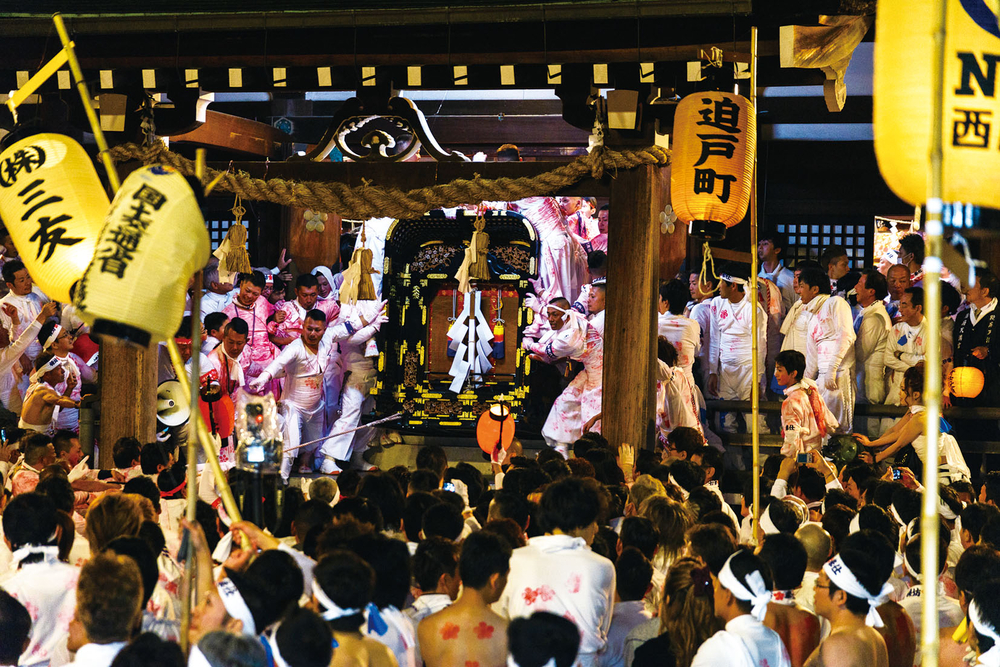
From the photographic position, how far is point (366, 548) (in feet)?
13.1

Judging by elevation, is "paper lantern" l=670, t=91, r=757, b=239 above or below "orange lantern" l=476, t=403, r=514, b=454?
above

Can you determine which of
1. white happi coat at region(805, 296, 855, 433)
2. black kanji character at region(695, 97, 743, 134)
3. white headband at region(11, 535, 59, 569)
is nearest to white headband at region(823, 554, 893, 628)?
white headband at region(11, 535, 59, 569)

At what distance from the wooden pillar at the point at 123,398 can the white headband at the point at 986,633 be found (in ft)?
24.4

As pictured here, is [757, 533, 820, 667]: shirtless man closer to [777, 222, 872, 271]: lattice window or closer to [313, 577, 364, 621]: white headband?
[313, 577, 364, 621]: white headband

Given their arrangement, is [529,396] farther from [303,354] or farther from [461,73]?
[461,73]

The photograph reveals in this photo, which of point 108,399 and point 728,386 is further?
point 728,386

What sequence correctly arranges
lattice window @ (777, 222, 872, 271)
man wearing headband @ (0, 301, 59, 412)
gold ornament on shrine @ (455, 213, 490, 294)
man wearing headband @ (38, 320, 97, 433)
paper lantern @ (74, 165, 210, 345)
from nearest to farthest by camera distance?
paper lantern @ (74, 165, 210, 345) < gold ornament on shrine @ (455, 213, 490, 294) < man wearing headband @ (38, 320, 97, 433) < man wearing headband @ (0, 301, 59, 412) < lattice window @ (777, 222, 872, 271)

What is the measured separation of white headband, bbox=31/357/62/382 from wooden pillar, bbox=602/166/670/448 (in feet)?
18.1

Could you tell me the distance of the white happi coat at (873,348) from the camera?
9891 millimetres

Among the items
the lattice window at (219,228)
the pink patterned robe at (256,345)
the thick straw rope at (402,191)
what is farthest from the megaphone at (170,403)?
the lattice window at (219,228)

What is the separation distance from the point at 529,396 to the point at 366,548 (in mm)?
8386

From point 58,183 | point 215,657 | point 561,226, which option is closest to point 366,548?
point 215,657

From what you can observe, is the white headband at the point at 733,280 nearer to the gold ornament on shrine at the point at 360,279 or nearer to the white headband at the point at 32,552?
the gold ornament on shrine at the point at 360,279

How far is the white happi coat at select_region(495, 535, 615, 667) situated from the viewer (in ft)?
14.2
